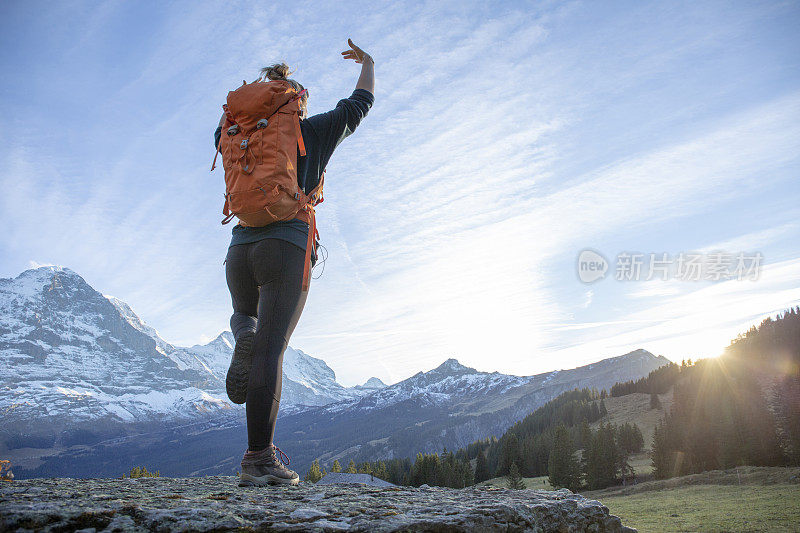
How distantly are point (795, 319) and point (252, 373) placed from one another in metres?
163

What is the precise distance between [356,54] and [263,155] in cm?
229

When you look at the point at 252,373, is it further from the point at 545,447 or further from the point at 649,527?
the point at 545,447

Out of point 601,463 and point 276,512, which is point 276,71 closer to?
point 276,512

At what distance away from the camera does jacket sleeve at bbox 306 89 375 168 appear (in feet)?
14.7

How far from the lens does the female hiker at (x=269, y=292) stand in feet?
11.9

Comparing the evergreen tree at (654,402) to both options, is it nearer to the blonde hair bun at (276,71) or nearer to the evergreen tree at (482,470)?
the evergreen tree at (482,470)

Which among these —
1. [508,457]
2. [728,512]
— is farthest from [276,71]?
[508,457]

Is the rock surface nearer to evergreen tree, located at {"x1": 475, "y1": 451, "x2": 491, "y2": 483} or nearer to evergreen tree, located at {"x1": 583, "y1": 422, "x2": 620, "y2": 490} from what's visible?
evergreen tree, located at {"x1": 583, "y1": 422, "x2": 620, "y2": 490}

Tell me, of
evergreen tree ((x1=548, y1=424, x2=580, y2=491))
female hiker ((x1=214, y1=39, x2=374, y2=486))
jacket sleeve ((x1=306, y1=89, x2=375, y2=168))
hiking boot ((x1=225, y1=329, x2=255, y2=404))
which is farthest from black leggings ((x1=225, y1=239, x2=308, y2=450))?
evergreen tree ((x1=548, y1=424, x2=580, y2=491))

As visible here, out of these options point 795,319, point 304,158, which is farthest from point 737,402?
point 304,158

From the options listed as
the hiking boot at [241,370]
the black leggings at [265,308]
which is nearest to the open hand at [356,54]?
the black leggings at [265,308]

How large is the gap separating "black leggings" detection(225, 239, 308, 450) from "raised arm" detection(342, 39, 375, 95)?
2.20 m

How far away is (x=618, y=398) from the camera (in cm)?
14412

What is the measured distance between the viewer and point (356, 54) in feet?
17.8
